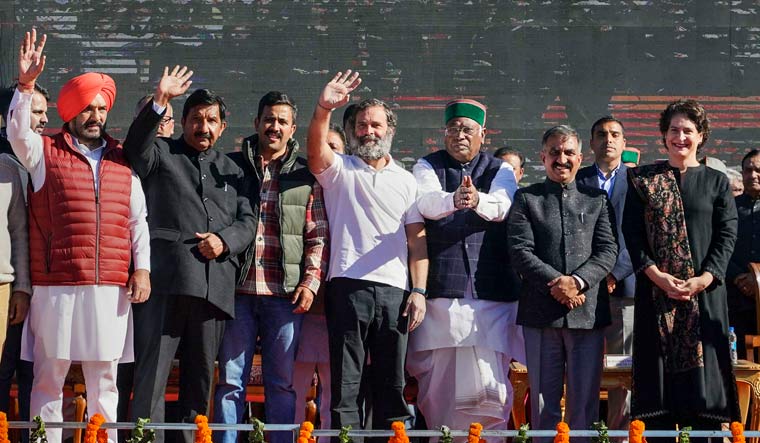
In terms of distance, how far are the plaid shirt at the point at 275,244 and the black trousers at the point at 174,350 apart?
10.6 inches

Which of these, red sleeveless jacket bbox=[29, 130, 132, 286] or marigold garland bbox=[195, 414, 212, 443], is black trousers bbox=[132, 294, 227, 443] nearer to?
red sleeveless jacket bbox=[29, 130, 132, 286]

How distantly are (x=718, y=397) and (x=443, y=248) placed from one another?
55.5 inches

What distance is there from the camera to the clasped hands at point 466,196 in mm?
5211

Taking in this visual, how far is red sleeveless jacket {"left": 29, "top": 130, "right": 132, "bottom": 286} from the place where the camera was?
4.91 metres

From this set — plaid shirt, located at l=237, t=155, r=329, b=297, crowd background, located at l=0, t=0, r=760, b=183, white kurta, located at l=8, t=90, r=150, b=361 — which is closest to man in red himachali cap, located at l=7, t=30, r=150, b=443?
white kurta, located at l=8, t=90, r=150, b=361

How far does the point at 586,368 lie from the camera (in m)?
5.22

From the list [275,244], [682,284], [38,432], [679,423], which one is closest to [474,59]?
[275,244]

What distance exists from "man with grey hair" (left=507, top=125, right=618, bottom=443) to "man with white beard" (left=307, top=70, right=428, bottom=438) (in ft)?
1.63

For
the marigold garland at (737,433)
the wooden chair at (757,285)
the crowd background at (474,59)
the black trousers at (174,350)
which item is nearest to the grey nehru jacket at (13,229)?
the black trousers at (174,350)

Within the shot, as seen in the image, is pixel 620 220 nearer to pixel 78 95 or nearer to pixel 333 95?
pixel 333 95

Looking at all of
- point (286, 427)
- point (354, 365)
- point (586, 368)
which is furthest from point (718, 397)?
point (286, 427)

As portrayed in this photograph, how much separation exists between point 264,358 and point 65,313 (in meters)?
0.91

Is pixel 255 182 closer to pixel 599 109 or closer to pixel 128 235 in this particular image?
pixel 128 235

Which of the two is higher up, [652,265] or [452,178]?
[452,178]
